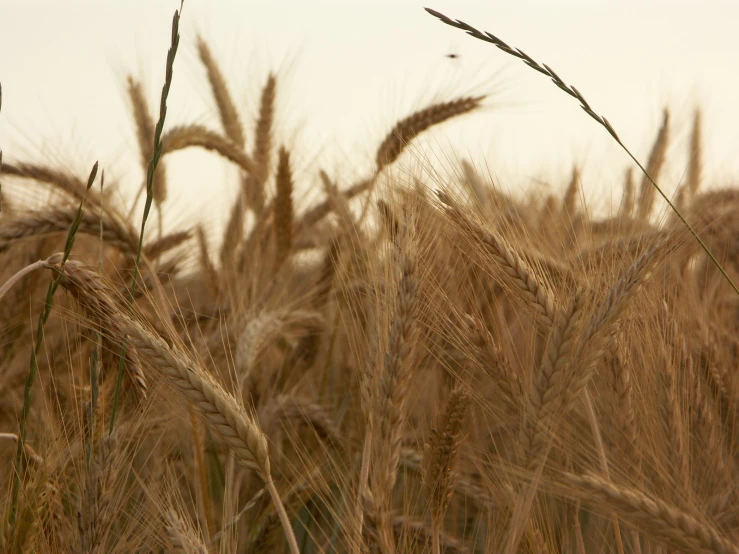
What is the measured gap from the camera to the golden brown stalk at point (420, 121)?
2.56 meters

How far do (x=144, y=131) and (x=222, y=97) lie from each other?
70cm

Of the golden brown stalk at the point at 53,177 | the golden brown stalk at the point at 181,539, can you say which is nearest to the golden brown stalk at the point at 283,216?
the golden brown stalk at the point at 53,177

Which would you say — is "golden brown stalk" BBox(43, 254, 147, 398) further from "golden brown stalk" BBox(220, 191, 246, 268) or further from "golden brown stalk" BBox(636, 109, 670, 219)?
"golden brown stalk" BBox(220, 191, 246, 268)

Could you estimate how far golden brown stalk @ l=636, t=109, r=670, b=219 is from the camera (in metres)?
1.71

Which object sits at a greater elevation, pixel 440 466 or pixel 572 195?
pixel 572 195

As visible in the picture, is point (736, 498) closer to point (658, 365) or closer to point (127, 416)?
point (658, 365)

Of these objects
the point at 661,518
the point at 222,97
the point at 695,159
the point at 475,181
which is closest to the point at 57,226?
the point at 661,518

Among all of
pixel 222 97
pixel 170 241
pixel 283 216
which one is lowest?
pixel 170 241

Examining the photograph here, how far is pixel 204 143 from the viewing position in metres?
2.96

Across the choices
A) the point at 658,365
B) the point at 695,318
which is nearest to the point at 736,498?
the point at 658,365

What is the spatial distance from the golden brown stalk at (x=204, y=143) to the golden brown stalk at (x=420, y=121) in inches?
30.5

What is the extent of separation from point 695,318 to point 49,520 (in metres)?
1.46

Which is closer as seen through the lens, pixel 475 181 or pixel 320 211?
pixel 475 181

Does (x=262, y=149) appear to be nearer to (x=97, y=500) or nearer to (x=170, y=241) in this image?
(x=170, y=241)
